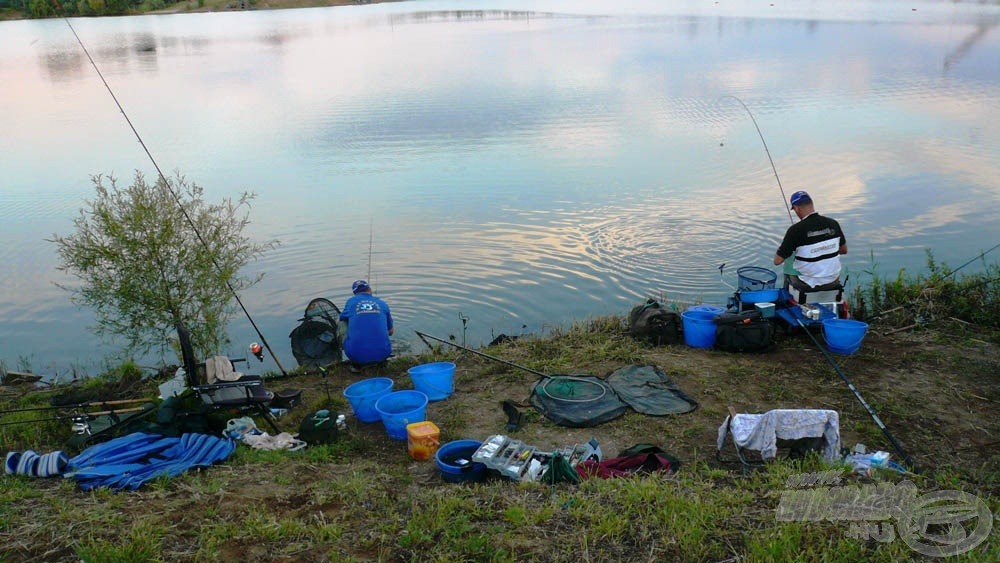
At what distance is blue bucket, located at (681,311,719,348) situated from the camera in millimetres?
6715

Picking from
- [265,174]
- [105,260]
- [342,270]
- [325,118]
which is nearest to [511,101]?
[325,118]

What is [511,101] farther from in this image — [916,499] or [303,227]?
[916,499]

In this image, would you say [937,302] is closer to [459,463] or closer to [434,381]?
[434,381]

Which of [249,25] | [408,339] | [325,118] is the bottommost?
[408,339]

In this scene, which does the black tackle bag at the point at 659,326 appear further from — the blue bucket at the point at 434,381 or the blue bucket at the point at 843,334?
the blue bucket at the point at 434,381

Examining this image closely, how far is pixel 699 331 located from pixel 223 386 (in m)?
4.09

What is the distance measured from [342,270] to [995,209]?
10109 mm

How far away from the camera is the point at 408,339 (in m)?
8.34

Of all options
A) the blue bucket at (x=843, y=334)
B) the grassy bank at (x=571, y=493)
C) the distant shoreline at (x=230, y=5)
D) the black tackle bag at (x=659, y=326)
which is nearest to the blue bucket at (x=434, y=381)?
the grassy bank at (x=571, y=493)

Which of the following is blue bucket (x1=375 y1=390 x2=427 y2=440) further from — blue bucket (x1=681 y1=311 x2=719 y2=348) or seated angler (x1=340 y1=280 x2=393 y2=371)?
blue bucket (x1=681 y1=311 x2=719 y2=348)

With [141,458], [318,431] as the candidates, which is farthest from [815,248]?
[141,458]

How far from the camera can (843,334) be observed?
619 centimetres

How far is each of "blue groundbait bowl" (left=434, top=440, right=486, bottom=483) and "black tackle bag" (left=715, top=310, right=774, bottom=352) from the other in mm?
2773

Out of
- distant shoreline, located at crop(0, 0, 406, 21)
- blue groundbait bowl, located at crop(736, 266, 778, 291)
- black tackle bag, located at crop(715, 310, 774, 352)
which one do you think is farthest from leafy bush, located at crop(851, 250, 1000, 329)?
distant shoreline, located at crop(0, 0, 406, 21)
